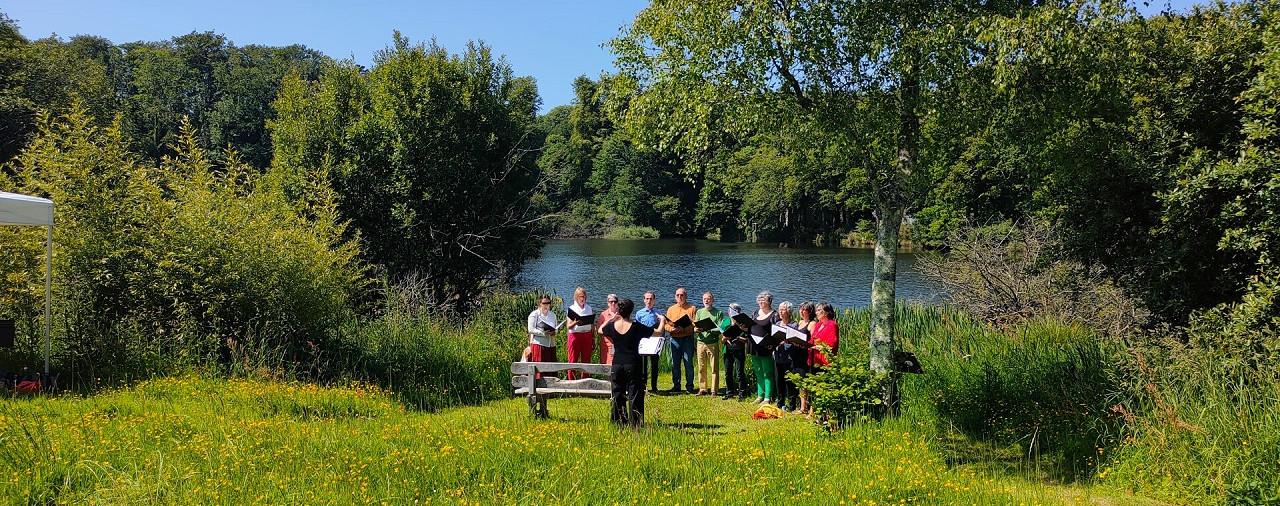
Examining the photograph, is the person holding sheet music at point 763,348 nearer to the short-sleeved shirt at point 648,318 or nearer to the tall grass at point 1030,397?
the short-sleeved shirt at point 648,318

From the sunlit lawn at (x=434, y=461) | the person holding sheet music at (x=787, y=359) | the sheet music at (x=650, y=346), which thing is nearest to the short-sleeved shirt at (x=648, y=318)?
the sheet music at (x=650, y=346)

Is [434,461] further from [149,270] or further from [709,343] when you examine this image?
[149,270]

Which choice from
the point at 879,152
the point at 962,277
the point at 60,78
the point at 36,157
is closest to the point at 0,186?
the point at 36,157

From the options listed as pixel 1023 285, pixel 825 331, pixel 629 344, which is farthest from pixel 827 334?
pixel 1023 285

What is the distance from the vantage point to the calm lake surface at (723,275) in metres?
28.9

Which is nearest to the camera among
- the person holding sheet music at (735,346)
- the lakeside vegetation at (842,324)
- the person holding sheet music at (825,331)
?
the lakeside vegetation at (842,324)

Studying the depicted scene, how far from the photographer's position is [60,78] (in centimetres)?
4238

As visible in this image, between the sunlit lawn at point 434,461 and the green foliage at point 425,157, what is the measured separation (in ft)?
35.4

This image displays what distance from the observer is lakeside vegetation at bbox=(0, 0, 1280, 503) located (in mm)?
6250

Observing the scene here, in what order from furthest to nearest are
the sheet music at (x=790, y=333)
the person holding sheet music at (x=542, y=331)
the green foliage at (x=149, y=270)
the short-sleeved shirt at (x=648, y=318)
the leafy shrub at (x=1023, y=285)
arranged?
the leafy shrub at (x=1023, y=285), the person holding sheet music at (x=542, y=331), the short-sleeved shirt at (x=648, y=318), the green foliage at (x=149, y=270), the sheet music at (x=790, y=333)

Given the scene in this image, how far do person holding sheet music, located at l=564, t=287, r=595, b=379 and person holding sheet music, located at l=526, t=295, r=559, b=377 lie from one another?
254 millimetres

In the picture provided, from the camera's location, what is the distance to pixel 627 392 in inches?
339

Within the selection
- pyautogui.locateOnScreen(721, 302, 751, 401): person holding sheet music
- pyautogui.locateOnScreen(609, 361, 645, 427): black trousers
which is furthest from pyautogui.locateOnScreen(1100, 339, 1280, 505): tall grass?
pyautogui.locateOnScreen(721, 302, 751, 401): person holding sheet music

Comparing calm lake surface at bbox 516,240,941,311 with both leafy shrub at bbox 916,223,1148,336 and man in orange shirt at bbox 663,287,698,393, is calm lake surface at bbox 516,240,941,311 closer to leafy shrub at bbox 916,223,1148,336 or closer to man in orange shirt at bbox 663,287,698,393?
leafy shrub at bbox 916,223,1148,336
